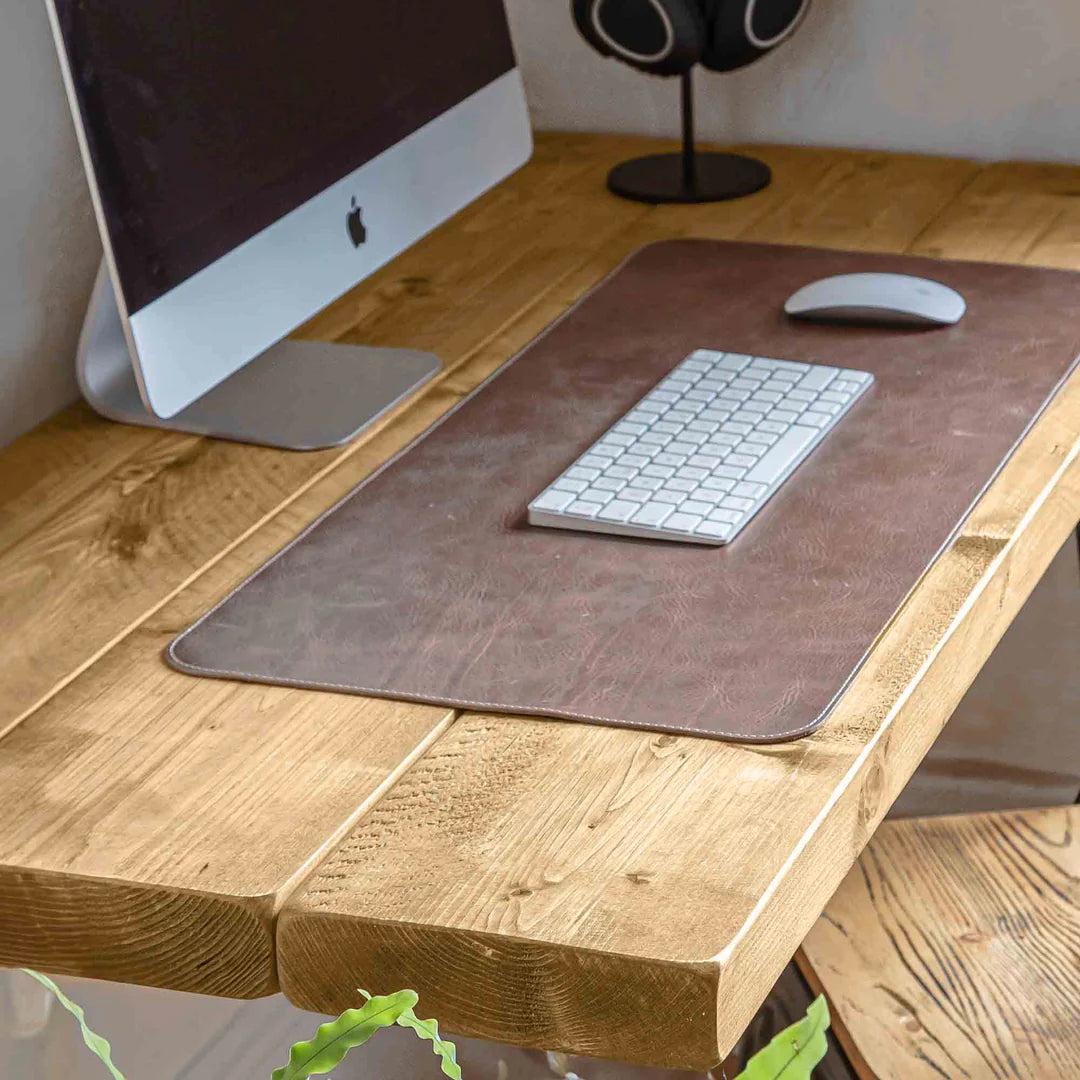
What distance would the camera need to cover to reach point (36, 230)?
51.8 inches

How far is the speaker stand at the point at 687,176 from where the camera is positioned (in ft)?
5.32

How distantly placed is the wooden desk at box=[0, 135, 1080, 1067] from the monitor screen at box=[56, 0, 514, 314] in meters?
0.18

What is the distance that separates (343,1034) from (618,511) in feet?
1.63

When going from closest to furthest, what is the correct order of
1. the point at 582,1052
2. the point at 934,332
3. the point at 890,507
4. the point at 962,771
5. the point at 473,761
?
1. the point at 582,1052
2. the point at 473,761
3. the point at 890,507
4. the point at 934,332
5. the point at 962,771

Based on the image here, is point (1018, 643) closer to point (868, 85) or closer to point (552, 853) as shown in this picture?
point (868, 85)

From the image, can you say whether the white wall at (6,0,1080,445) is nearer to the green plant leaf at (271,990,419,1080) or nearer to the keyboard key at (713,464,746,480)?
the keyboard key at (713,464,746,480)

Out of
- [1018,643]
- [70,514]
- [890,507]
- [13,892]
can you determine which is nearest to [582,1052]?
[13,892]

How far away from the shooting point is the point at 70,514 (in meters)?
1.13

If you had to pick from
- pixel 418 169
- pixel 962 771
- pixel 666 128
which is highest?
pixel 418 169

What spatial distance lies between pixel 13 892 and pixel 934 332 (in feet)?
2.62

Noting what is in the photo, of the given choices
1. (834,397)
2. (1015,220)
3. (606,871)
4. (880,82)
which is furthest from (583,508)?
(880,82)

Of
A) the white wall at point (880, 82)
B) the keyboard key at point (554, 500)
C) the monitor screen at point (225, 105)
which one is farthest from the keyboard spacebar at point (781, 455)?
the white wall at point (880, 82)

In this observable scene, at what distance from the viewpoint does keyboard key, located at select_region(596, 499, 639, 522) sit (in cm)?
101

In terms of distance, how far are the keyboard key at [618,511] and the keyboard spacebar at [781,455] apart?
0.08 metres
